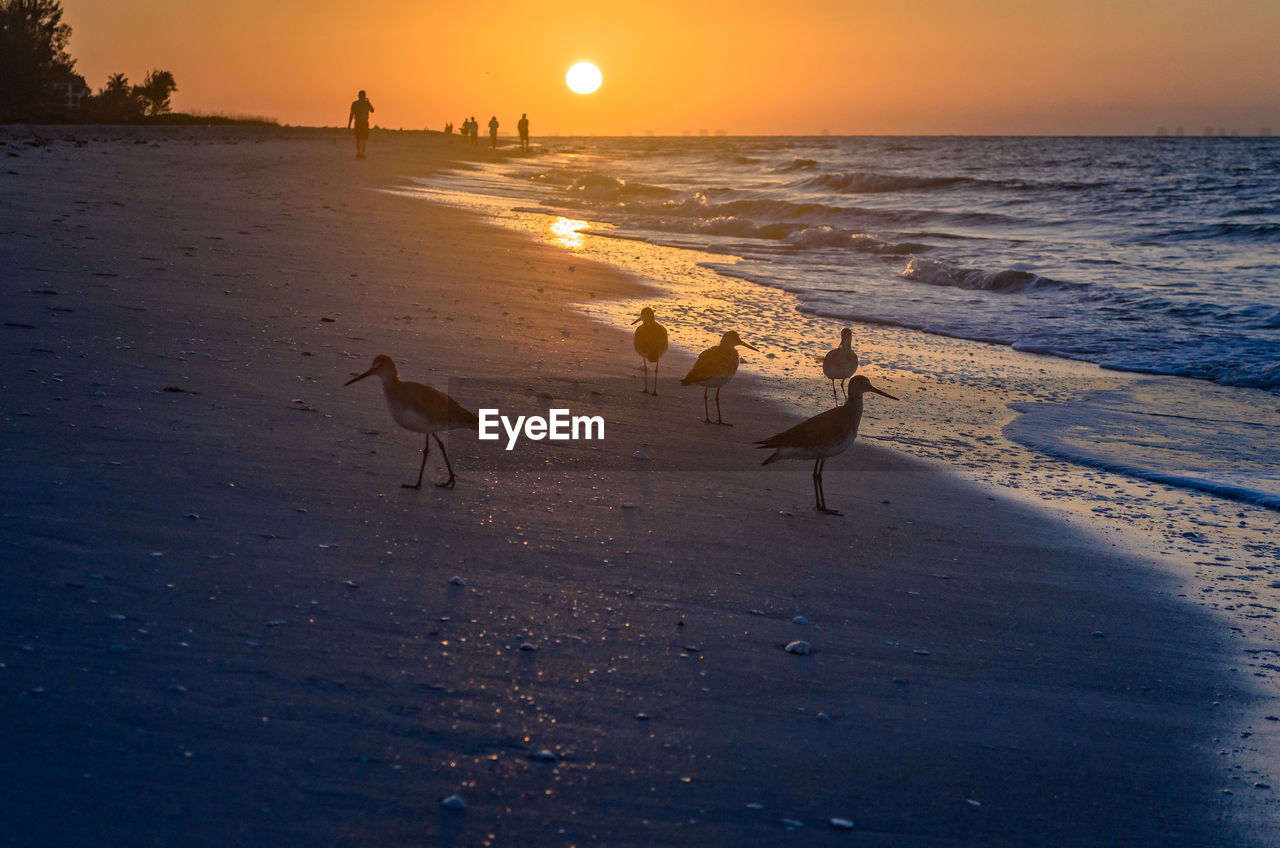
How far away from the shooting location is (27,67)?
5144 cm

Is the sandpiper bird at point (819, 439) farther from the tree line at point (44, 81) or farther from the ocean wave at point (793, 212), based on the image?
the tree line at point (44, 81)

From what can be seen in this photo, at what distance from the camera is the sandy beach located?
317 cm

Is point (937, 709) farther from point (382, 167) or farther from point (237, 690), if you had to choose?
point (382, 167)

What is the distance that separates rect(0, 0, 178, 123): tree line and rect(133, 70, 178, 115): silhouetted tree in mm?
488

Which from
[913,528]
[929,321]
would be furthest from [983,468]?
[929,321]

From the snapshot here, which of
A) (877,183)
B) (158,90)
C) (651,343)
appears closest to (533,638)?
(651,343)

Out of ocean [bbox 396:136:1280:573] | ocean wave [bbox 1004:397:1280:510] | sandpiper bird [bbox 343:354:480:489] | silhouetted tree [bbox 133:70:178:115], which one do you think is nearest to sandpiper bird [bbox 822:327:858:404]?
ocean [bbox 396:136:1280:573]

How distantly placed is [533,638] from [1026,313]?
1403cm

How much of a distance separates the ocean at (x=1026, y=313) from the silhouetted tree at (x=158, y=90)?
5205 cm

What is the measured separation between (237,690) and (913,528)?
4125 mm

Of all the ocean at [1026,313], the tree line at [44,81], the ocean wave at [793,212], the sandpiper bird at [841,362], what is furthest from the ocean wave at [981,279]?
the tree line at [44,81]

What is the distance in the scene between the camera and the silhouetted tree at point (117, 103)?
5584cm

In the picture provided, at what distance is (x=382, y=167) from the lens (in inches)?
1545

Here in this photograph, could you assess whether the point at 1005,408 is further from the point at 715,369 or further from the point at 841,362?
the point at 715,369
